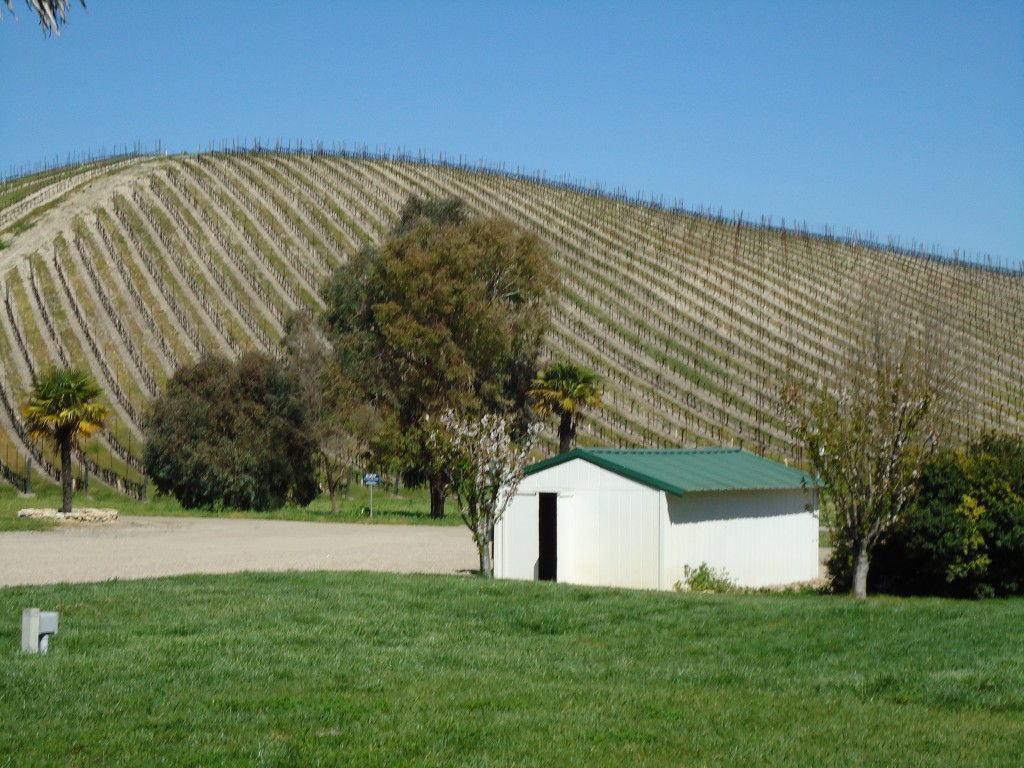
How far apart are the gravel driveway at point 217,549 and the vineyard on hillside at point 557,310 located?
22.3m

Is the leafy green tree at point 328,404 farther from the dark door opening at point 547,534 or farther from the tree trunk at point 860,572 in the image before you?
the tree trunk at point 860,572

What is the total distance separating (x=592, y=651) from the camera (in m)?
13.7

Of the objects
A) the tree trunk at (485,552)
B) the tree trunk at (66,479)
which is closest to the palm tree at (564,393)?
the tree trunk at (66,479)

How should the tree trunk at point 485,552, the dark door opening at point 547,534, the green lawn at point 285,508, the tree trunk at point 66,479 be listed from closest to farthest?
the tree trunk at point 485,552 → the dark door opening at point 547,534 → the tree trunk at point 66,479 → the green lawn at point 285,508

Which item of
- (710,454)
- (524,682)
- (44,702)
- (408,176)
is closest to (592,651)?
(524,682)

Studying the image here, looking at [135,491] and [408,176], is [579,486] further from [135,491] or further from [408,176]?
[408,176]

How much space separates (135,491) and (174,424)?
26.8ft

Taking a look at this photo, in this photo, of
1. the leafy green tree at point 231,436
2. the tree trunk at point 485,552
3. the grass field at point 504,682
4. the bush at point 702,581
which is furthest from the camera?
the leafy green tree at point 231,436

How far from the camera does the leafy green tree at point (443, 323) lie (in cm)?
4853

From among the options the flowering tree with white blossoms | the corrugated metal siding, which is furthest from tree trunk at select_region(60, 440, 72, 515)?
the corrugated metal siding

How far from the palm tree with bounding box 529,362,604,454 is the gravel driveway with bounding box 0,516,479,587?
10.1m

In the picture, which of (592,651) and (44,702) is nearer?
(44,702)

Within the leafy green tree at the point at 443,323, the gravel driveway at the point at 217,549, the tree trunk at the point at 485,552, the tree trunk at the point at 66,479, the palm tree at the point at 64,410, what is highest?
the leafy green tree at the point at 443,323

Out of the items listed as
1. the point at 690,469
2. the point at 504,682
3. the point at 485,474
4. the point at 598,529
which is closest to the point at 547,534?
the point at 598,529
